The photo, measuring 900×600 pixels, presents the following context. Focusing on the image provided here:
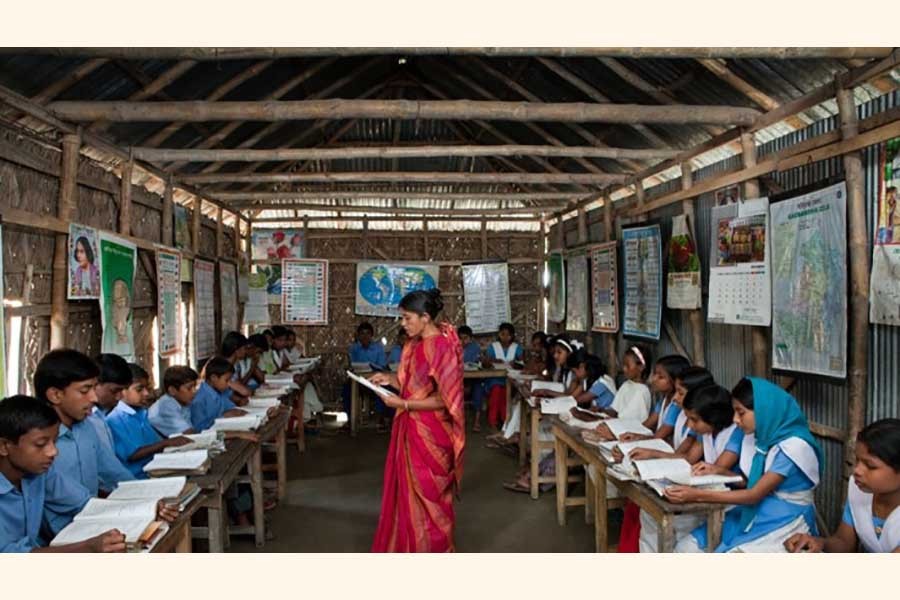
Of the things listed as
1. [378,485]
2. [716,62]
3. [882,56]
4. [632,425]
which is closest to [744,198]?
[716,62]

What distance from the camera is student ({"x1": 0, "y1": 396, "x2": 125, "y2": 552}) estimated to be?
7.39ft

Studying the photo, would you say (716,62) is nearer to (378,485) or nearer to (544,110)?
(544,110)

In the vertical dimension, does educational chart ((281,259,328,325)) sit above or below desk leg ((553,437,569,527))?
above

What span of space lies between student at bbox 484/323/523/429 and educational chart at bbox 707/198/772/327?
464 centimetres

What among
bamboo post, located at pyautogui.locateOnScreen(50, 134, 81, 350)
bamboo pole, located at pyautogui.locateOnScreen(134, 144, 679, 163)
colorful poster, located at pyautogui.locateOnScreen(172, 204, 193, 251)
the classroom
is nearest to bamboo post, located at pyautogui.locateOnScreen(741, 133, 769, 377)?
the classroom

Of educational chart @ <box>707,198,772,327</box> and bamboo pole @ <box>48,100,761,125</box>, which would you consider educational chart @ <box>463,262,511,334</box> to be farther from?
bamboo pole @ <box>48,100,761,125</box>

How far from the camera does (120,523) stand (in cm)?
249

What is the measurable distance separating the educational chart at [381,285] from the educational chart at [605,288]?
3517mm

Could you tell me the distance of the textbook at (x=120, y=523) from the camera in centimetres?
236

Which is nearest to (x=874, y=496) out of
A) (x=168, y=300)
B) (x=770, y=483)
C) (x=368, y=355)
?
(x=770, y=483)

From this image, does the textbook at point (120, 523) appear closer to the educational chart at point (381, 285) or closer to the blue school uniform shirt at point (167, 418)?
the blue school uniform shirt at point (167, 418)

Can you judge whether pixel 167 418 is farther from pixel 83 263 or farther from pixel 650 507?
pixel 650 507

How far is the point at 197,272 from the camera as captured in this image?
7496 millimetres

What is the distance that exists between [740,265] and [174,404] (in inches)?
160
